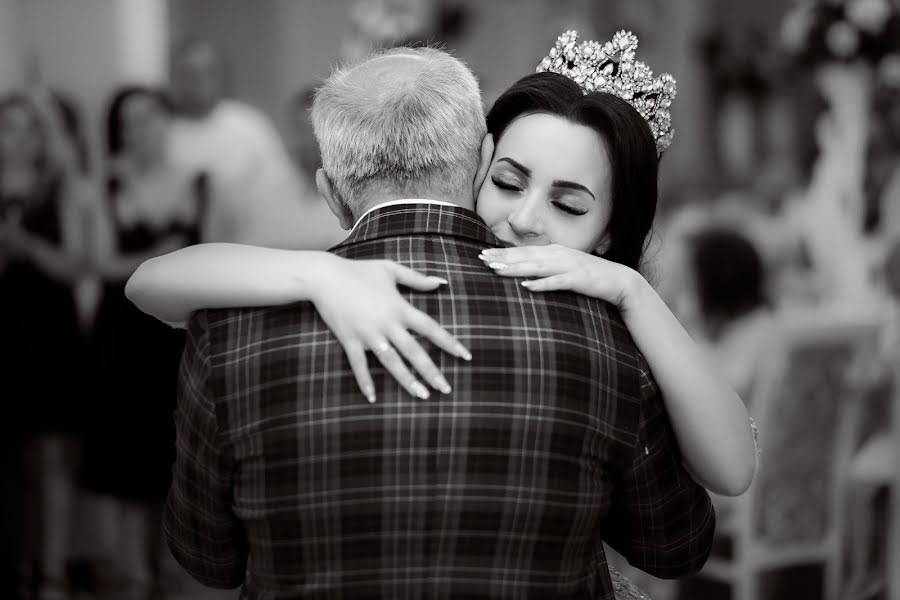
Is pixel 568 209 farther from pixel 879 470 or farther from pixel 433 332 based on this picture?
pixel 879 470

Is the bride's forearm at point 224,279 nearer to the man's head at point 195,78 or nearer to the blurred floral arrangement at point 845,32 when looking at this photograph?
the man's head at point 195,78

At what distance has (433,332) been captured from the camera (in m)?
1.25

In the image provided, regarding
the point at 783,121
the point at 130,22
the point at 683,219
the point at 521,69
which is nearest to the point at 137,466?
the point at 130,22

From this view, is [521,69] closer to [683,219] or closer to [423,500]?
[683,219]

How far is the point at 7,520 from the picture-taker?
391 cm

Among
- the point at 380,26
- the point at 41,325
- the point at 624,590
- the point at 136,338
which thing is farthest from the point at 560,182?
the point at 380,26

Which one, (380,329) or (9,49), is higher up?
(9,49)

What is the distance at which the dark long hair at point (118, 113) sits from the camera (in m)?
3.96

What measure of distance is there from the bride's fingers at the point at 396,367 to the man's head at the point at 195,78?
342cm

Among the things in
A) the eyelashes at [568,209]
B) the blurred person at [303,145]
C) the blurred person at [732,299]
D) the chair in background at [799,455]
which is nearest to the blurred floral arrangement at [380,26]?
the blurred person at [303,145]

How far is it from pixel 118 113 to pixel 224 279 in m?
2.91

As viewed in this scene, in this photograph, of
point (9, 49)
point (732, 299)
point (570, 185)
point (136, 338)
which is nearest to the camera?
point (570, 185)

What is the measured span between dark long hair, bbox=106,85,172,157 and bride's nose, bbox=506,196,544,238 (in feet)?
9.17

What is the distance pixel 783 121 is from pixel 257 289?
9083mm
